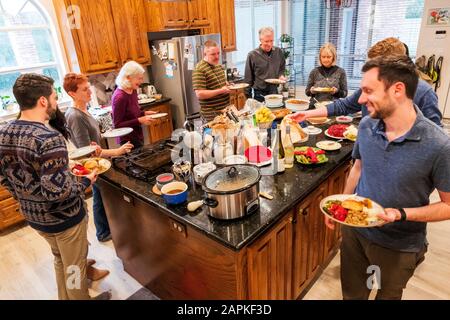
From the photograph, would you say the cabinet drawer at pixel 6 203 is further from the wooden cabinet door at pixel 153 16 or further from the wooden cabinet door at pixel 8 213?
the wooden cabinet door at pixel 153 16

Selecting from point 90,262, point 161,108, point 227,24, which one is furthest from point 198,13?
point 90,262

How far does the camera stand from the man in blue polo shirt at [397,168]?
1.31 metres

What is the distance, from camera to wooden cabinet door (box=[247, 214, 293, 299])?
1526 mm

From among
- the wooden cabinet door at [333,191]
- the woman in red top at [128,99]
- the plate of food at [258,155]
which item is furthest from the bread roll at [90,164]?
the wooden cabinet door at [333,191]

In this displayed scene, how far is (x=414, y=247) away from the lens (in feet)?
4.93

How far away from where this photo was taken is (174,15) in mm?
4273

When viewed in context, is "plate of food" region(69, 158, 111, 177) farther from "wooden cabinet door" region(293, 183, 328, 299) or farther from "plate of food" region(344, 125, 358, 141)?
"plate of food" region(344, 125, 358, 141)

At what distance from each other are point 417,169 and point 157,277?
178cm

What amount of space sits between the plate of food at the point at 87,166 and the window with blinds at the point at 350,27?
19.1 feet

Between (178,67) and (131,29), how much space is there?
30.7 inches

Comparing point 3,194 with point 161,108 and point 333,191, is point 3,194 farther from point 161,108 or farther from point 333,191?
point 333,191

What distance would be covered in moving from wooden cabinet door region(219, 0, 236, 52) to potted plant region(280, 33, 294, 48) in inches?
56.3

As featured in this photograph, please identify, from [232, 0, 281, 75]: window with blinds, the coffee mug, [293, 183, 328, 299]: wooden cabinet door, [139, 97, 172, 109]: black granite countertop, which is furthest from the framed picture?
the coffee mug

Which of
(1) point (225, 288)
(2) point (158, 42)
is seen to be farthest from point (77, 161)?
(2) point (158, 42)
